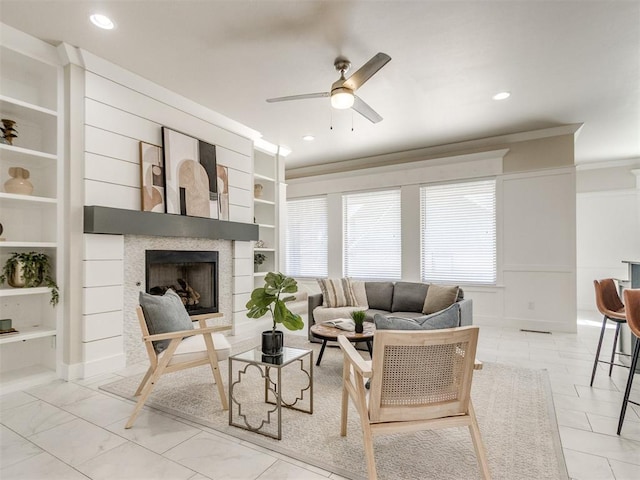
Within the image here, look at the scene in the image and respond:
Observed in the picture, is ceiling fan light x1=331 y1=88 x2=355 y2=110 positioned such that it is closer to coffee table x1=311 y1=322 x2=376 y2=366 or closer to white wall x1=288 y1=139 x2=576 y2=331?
coffee table x1=311 y1=322 x2=376 y2=366

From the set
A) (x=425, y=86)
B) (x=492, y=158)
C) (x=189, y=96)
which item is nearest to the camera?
(x=425, y=86)

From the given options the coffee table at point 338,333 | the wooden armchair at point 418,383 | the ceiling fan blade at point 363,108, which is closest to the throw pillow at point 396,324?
the wooden armchair at point 418,383

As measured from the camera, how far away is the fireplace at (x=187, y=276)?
377 centimetres

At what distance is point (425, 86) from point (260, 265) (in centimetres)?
371

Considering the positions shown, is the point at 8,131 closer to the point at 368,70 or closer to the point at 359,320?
the point at 368,70

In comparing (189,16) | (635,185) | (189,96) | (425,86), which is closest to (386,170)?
(425,86)

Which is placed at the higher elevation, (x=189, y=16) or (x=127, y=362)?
(x=189, y=16)

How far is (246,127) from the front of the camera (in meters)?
4.85

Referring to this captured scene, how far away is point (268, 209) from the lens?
5.93 metres

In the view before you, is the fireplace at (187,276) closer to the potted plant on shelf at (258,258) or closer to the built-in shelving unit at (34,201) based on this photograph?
the built-in shelving unit at (34,201)

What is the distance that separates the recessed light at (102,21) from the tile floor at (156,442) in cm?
292


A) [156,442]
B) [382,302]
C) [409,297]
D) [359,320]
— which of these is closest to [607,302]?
[409,297]

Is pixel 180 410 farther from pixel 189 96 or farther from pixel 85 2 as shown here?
pixel 189 96

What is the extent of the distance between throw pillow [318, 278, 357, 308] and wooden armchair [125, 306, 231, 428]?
1931 millimetres
